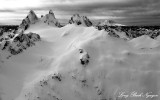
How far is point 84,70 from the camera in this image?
32438 millimetres

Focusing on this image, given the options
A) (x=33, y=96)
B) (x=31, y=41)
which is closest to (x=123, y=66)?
(x=33, y=96)

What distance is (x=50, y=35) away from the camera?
4400cm

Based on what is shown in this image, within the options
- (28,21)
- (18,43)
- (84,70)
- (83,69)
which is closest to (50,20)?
(28,21)

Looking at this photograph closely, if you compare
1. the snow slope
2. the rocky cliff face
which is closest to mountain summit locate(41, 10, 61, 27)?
the rocky cliff face

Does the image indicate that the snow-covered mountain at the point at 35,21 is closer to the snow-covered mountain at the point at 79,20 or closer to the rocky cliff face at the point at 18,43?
the snow-covered mountain at the point at 79,20

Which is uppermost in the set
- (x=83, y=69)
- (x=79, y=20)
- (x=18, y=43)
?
(x=79, y=20)

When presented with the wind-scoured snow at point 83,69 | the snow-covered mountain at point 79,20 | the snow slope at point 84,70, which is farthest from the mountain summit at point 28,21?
the snow slope at point 84,70

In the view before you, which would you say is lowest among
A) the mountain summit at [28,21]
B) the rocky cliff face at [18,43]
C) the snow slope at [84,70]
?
the snow slope at [84,70]

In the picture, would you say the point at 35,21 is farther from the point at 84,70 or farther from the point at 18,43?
the point at 84,70

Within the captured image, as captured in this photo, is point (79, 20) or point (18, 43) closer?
point (18, 43)

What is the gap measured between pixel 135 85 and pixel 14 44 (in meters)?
19.5

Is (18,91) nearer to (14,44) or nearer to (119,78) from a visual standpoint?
(14,44)

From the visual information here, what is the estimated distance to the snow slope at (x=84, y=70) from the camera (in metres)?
29.6

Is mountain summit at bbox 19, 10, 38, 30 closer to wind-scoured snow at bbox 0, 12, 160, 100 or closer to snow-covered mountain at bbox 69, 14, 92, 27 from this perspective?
snow-covered mountain at bbox 69, 14, 92, 27
